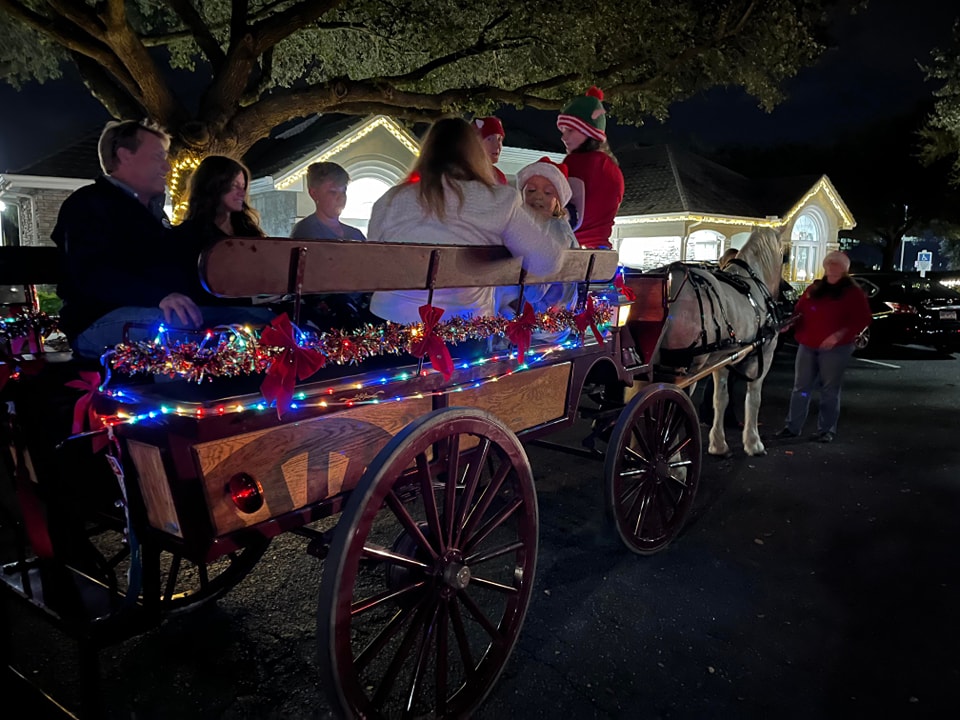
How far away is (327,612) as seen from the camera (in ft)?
6.57

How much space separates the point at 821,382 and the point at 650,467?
3961 mm

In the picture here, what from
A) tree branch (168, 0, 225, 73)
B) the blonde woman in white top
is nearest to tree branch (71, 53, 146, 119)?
tree branch (168, 0, 225, 73)

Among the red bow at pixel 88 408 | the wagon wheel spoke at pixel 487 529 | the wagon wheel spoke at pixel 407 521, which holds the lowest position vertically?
the wagon wheel spoke at pixel 487 529

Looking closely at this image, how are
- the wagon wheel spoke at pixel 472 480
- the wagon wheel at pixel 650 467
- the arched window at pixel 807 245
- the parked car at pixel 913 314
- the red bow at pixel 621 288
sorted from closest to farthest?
the wagon wheel spoke at pixel 472 480, the wagon wheel at pixel 650 467, the red bow at pixel 621 288, the parked car at pixel 913 314, the arched window at pixel 807 245

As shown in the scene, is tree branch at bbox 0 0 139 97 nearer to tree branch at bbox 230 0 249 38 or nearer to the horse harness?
tree branch at bbox 230 0 249 38

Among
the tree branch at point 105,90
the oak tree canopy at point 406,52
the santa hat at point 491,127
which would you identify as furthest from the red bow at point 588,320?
the tree branch at point 105,90

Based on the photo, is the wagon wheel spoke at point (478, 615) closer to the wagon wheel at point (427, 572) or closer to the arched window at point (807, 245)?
the wagon wheel at point (427, 572)

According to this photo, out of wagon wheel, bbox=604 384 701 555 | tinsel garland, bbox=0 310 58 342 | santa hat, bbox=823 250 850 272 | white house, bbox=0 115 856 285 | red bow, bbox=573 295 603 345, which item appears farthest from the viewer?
white house, bbox=0 115 856 285

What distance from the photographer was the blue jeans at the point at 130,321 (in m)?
2.45

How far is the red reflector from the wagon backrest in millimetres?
594

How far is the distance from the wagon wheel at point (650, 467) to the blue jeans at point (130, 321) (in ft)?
6.69

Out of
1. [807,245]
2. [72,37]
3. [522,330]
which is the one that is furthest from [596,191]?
[807,245]

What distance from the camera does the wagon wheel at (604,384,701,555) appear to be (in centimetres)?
359

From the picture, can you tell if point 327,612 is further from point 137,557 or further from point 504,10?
point 504,10
